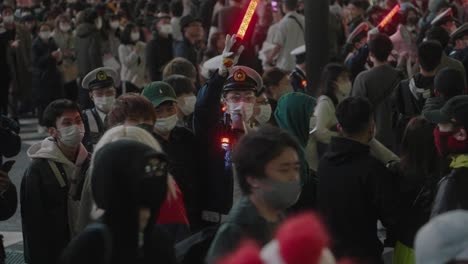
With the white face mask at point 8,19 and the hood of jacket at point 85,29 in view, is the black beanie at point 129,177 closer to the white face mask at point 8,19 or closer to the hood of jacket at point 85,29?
the hood of jacket at point 85,29

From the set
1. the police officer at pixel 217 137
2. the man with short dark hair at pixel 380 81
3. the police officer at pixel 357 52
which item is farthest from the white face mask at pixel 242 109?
the police officer at pixel 357 52

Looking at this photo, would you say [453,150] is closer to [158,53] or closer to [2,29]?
[158,53]

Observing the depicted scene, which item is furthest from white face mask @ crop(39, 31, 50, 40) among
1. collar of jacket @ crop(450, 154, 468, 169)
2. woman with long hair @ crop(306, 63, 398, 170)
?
collar of jacket @ crop(450, 154, 468, 169)

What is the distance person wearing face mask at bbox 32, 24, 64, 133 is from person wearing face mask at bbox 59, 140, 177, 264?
42.6ft

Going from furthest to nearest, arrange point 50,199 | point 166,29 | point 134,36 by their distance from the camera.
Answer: point 134,36 < point 166,29 < point 50,199

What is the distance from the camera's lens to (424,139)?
6.56 meters

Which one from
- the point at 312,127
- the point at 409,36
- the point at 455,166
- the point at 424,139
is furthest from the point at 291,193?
the point at 409,36

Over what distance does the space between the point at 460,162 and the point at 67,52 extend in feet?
41.1

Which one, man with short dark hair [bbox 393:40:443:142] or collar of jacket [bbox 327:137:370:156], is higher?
collar of jacket [bbox 327:137:370:156]

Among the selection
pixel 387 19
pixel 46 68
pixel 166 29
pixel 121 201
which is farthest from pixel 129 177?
pixel 46 68

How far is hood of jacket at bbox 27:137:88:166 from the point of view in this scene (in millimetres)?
6613

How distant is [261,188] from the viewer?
4.30 meters

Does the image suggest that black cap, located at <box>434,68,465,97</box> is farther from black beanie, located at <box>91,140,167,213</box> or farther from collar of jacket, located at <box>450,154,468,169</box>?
black beanie, located at <box>91,140,167,213</box>

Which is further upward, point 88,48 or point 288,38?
point 288,38
